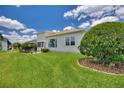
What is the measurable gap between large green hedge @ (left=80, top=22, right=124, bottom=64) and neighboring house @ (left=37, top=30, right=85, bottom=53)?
721 cm

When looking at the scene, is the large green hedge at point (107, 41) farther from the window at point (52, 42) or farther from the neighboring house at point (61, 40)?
the window at point (52, 42)

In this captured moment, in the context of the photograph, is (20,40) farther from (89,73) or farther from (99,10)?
(89,73)

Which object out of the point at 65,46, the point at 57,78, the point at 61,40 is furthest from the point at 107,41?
the point at 61,40

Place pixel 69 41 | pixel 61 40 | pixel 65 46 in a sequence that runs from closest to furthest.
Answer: pixel 69 41 → pixel 65 46 → pixel 61 40

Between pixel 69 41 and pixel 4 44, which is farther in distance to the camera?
pixel 69 41

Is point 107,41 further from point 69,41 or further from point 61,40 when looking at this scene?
point 61,40

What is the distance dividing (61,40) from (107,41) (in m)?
11.0

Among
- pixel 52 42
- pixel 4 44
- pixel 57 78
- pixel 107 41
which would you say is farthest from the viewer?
pixel 52 42

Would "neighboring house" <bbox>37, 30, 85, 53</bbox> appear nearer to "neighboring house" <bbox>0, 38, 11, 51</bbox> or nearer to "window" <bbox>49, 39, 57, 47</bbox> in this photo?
"window" <bbox>49, 39, 57, 47</bbox>

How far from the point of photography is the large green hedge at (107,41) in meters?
8.98

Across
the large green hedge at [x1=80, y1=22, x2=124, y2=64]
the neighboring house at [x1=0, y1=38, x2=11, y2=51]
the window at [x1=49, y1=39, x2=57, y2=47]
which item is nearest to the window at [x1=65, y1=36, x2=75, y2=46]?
the window at [x1=49, y1=39, x2=57, y2=47]

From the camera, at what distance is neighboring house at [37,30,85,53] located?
58.2 feet

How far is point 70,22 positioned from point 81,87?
→ 9935 millimetres

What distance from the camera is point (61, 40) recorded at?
19844mm
